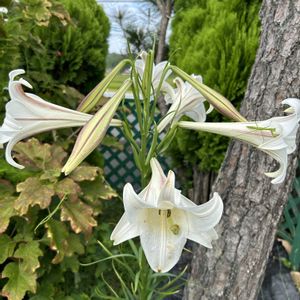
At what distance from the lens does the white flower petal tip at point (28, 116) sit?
32.5 inches

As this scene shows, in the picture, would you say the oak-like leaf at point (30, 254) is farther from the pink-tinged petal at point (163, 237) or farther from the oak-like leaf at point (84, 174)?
the pink-tinged petal at point (163, 237)

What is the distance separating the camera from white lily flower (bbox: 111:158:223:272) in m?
0.80

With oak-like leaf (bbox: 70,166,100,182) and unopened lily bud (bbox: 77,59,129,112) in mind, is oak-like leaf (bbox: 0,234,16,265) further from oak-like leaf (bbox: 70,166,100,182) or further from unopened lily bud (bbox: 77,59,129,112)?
unopened lily bud (bbox: 77,59,129,112)

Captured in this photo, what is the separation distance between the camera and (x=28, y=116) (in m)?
0.84

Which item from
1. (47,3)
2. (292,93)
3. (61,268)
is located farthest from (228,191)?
(47,3)

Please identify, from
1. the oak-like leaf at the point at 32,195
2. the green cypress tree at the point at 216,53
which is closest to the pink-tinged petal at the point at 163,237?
the oak-like leaf at the point at 32,195

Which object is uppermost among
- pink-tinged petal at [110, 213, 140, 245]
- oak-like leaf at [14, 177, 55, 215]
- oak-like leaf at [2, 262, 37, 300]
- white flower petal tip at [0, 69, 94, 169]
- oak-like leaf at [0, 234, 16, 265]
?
white flower petal tip at [0, 69, 94, 169]

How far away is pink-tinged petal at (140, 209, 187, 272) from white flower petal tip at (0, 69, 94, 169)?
256mm

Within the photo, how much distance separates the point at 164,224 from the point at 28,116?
0.36m

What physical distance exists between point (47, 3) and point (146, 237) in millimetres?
1470

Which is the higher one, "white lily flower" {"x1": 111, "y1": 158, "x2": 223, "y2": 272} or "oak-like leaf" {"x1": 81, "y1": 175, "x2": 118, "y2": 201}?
"white lily flower" {"x1": 111, "y1": 158, "x2": 223, "y2": 272}

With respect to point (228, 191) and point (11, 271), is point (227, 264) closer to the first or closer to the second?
point (228, 191)

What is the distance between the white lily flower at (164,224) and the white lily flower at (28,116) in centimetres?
20

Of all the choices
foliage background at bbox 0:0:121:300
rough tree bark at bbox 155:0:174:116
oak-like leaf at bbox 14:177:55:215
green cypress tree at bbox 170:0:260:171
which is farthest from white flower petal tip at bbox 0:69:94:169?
rough tree bark at bbox 155:0:174:116
